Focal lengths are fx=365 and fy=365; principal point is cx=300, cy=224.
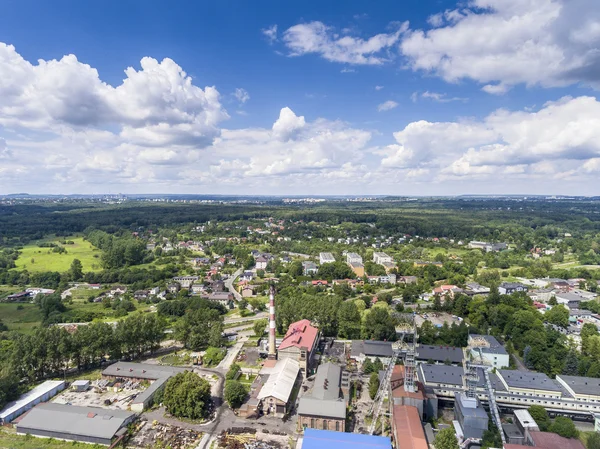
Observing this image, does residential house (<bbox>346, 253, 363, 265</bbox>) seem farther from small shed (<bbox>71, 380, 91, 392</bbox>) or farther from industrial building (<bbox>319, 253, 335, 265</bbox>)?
small shed (<bbox>71, 380, 91, 392</bbox>)

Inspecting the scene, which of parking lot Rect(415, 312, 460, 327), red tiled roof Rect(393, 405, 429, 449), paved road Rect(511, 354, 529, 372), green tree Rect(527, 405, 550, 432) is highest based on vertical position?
red tiled roof Rect(393, 405, 429, 449)

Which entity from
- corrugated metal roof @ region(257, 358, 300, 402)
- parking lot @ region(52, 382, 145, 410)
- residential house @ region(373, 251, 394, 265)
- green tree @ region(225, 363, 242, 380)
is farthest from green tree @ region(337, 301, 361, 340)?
residential house @ region(373, 251, 394, 265)

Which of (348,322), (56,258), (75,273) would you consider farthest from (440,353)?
(56,258)

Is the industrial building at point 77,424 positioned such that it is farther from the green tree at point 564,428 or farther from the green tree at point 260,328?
the green tree at point 564,428

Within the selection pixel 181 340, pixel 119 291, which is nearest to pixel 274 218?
pixel 119 291

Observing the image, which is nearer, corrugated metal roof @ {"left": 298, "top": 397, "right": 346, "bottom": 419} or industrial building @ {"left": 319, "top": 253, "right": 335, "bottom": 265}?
corrugated metal roof @ {"left": 298, "top": 397, "right": 346, "bottom": 419}

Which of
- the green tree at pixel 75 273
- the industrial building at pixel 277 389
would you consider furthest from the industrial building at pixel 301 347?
the green tree at pixel 75 273

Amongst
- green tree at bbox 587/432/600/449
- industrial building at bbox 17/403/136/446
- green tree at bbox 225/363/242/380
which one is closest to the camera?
green tree at bbox 587/432/600/449
